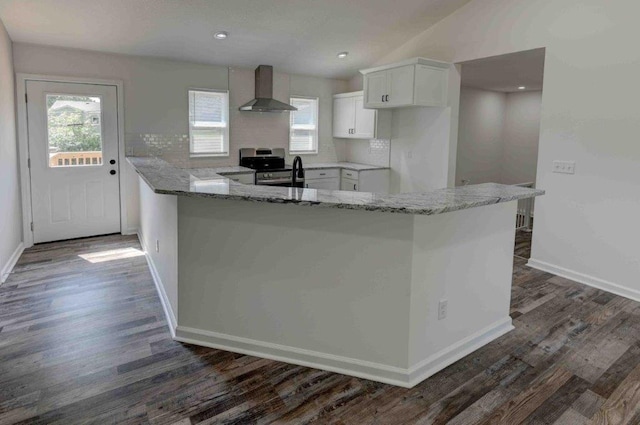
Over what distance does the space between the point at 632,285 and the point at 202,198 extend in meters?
→ 3.57

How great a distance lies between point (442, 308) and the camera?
7.79ft

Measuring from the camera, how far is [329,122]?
679cm

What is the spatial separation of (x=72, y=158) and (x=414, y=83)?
414 cm

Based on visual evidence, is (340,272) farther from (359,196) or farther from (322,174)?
(322,174)

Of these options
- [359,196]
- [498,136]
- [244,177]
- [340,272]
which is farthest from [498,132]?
[340,272]

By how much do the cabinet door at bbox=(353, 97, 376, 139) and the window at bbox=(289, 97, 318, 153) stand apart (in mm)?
714

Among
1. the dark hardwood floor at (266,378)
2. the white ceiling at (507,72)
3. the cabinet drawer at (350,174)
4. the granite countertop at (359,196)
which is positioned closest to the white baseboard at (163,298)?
the dark hardwood floor at (266,378)

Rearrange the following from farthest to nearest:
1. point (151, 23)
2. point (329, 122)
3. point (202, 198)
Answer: point (329, 122) < point (151, 23) < point (202, 198)

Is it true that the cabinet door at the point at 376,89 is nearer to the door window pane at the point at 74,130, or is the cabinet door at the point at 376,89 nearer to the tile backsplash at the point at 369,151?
the tile backsplash at the point at 369,151

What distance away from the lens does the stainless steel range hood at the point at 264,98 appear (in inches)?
222

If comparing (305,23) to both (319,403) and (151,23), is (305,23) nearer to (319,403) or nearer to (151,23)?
(151,23)

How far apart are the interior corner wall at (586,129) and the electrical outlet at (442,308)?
2.21 meters

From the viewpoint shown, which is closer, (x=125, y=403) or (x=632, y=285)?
(x=125, y=403)

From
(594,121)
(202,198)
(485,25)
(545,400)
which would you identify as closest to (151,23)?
(202,198)
